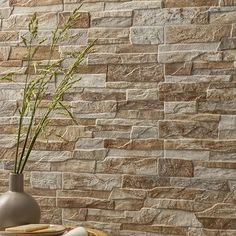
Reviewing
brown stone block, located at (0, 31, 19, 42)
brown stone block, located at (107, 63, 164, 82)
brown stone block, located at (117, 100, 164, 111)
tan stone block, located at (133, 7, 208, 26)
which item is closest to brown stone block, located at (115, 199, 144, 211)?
brown stone block, located at (117, 100, 164, 111)

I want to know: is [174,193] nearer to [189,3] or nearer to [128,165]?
[128,165]

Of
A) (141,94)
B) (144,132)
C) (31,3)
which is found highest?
(31,3)

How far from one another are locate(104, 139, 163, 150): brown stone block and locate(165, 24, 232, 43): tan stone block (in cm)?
37

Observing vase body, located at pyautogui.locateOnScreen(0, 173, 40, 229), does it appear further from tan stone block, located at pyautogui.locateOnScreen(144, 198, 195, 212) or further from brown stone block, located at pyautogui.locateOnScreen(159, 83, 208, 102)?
brown stone block, located at pyautogui.locateOnScreen(159, 83, 208, 102)

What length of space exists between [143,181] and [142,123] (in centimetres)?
21

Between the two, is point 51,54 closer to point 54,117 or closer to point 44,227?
point 54,117

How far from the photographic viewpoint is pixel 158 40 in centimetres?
225

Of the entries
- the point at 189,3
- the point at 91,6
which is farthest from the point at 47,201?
the point at 189,3

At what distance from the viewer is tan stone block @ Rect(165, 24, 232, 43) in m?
2.18

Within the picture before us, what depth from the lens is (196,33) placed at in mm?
2201

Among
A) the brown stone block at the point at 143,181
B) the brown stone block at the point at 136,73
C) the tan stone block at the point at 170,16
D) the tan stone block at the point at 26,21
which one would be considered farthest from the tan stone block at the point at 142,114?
the tan stone block at the point at 26,21

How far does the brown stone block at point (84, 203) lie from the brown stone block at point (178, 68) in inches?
20.6

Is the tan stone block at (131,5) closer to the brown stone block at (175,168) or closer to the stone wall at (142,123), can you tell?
the stone wall at (142,123)

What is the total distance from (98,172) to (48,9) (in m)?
0.65
